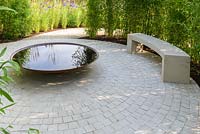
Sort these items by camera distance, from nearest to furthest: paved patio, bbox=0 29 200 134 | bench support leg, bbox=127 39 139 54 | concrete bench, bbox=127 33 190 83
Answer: paved patio, bbox=0 29 200 134
concrete bench, bbox=127 33 190 83
bench support leg, bbox=127 39 139 54

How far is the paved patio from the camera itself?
3004 mm

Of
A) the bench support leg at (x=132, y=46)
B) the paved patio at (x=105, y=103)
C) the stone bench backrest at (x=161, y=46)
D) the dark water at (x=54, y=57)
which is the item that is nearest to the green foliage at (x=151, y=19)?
the stone bench backrest at (x=161, y=46)

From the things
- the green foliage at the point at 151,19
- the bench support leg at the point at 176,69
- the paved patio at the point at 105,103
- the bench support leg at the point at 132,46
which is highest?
the green foliage at the point at 151,19

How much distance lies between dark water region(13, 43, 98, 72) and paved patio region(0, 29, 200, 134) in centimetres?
26

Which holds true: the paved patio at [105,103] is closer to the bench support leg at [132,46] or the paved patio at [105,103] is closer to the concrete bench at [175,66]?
the concrete bench at [175,66]

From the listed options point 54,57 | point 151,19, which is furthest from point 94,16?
point 54,57

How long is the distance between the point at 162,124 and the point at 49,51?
2.98 meters

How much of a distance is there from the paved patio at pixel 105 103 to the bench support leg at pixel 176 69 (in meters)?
0.13

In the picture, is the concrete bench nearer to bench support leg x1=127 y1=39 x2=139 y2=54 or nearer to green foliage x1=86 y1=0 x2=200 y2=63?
green foliage x1=86 y1=0 x2=200 y2=63

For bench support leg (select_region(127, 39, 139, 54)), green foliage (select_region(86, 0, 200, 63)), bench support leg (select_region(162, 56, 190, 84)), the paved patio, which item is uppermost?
green foliage (select_region(86, 0, 200, 63))

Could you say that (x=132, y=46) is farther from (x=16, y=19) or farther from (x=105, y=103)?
(x=16, y=19)

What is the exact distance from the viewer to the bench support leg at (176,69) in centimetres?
419

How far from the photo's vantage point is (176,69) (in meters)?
4.26

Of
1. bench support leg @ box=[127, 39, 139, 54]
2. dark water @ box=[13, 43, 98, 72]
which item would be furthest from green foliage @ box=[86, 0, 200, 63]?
dark water @ box=[13, 43, 98, 72]
